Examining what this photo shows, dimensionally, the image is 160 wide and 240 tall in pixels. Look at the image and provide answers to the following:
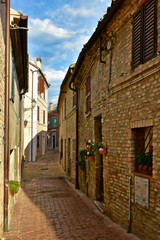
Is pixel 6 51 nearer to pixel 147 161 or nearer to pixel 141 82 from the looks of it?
pixel 141 82

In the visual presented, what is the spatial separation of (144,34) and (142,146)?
8.03 feet

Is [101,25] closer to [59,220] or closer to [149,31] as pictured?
[149,31]

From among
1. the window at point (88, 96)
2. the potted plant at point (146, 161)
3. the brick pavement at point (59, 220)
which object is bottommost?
the brick pavement at point (59, 220)

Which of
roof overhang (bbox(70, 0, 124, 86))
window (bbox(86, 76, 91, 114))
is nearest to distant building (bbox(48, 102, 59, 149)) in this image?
window (bbox(86, 76, 91, 114))

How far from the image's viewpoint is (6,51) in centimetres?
557

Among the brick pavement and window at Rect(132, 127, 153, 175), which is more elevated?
window at Rect(132, 127, 153, 175)

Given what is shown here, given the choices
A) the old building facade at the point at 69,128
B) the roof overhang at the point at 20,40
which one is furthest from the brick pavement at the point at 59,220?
the roof overhang at the point at 20,40

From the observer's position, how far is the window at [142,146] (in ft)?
16.9

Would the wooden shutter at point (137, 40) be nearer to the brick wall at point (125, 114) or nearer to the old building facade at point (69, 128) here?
the brick wall at point (125, 114)

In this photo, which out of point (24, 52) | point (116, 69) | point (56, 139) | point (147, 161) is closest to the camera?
point (147, 161)

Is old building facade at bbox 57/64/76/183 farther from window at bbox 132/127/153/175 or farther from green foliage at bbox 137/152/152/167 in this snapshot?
green foliage at bbox 137/152/152/167

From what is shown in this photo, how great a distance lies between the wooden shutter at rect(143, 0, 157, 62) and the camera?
4.74 meters

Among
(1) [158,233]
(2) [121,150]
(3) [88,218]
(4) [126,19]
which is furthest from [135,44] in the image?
(3) [88,218]

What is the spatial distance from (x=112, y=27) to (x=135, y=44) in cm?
136
